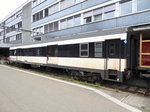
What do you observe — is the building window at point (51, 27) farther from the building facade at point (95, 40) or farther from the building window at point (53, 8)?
the building window at point (53, 8)

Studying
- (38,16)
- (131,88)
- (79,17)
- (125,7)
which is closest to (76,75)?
(131,88)

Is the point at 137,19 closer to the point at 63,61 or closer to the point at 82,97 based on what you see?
the point at 63,61

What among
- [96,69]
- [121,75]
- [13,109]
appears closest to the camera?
[13,109]

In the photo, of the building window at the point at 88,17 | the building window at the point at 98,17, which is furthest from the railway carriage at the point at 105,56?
the building window at the point at 88,17

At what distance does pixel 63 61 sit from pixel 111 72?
15.9 ft

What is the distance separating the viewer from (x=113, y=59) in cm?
943

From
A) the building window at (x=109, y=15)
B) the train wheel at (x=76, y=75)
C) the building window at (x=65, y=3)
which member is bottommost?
the train wheel at (x=76, y=75)

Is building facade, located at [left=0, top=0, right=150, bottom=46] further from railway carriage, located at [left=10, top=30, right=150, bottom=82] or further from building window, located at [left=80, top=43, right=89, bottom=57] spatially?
building window, located at [left=80, top=43, right=89, bottom=57]

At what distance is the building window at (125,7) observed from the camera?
1634 cm

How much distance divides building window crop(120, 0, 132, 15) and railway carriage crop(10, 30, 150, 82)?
6.81 metres

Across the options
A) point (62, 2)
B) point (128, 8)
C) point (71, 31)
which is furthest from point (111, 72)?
point (62, 2)

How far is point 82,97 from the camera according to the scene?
24.6ft

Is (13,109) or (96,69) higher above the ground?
(96,69)

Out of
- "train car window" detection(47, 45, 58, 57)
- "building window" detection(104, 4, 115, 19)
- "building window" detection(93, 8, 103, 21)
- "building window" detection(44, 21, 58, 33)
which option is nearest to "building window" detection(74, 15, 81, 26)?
"building window" detection(93, 8, 103, 21)
